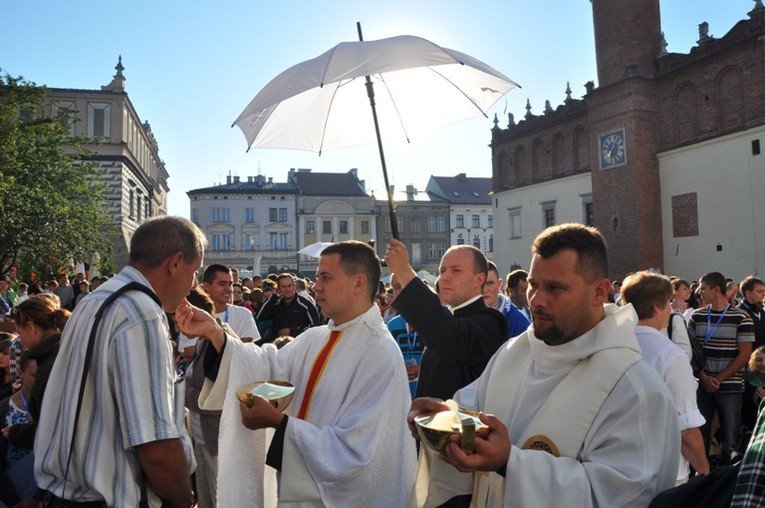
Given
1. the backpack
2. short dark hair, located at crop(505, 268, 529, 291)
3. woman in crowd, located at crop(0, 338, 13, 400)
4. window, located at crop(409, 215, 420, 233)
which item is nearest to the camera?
the backpack

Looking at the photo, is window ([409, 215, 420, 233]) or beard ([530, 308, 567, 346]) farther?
window ([409, 215, 420, 233])

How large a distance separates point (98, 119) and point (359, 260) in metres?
53.8

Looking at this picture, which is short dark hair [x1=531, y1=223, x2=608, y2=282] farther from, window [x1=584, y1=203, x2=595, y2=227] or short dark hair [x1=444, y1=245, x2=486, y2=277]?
window [x1=584, y1=203, x2=595, y2=227]

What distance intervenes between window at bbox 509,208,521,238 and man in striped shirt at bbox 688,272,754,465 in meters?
36.0

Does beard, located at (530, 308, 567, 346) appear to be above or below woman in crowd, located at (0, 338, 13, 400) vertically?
above

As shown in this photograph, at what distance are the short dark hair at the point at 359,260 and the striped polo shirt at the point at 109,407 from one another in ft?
4.66

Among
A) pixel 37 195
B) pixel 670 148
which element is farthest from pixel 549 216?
pixel 37 195

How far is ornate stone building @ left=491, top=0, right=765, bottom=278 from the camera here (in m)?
28.8

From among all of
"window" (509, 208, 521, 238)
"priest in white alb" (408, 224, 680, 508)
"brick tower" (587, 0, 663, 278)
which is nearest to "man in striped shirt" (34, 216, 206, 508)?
"priest in white alb" (408, 224, 680, 508)

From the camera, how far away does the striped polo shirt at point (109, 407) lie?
2400mm

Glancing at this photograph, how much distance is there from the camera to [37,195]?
23156 mm

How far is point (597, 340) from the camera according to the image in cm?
233

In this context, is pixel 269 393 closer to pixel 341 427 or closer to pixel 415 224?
pixel 341 427

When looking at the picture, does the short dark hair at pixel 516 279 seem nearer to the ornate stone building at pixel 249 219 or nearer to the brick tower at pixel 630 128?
the brick tower at pixel 630 128
